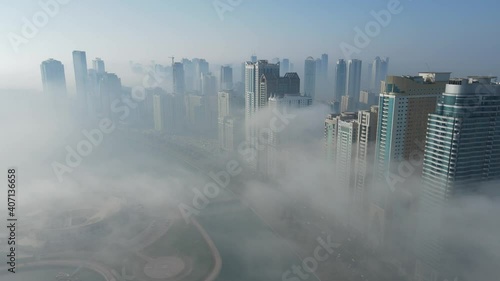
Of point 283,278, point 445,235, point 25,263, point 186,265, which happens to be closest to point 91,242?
point 25,263

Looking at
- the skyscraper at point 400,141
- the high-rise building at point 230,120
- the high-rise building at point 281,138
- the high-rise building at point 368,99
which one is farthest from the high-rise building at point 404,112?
the high-rise building at point 368,99

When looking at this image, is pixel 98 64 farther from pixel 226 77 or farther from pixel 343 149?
pixel 343 149

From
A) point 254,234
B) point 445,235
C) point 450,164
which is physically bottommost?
point 254,234

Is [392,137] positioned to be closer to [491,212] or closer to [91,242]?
[491,212]

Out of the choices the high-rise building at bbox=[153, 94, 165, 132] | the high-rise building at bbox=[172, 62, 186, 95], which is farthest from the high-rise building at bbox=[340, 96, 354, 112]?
the high-rise building at bbox=[172, 62, 186, 95]

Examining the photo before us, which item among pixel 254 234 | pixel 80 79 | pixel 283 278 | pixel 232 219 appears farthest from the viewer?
pixel 80 79

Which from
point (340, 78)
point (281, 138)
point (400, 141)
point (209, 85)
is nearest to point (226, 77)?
point (209, 85)

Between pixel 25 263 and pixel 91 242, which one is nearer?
pixel 25 263
